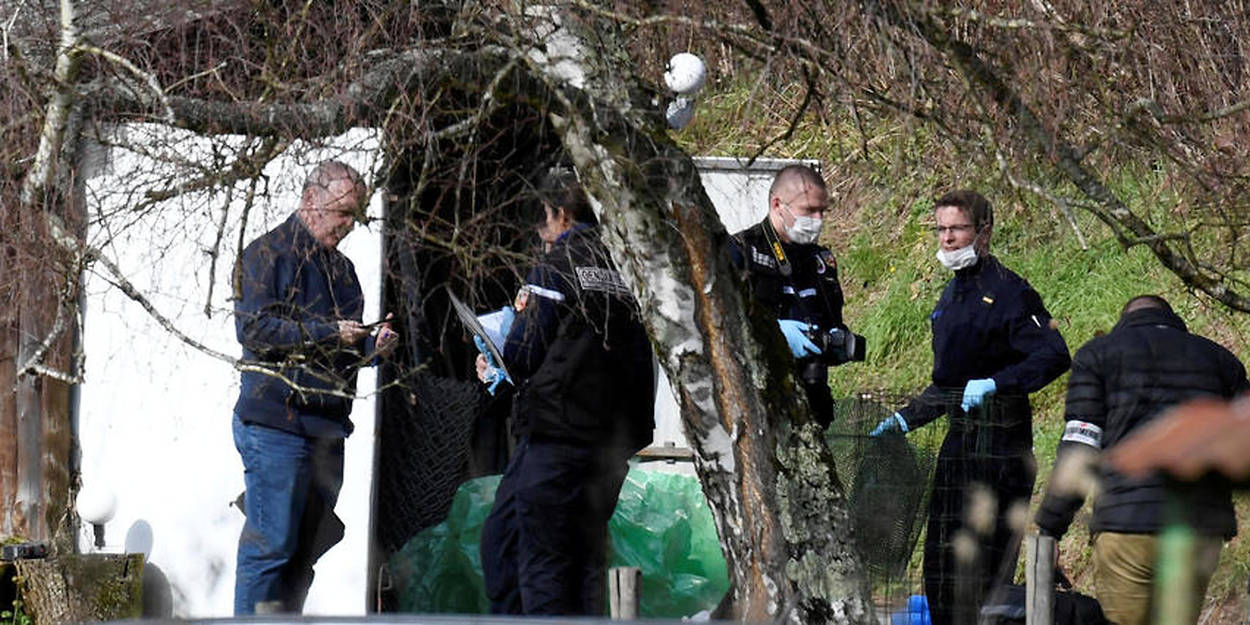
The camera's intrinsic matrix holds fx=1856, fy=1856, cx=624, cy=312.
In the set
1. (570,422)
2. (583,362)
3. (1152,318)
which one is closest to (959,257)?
(1152,318)

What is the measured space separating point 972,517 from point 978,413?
384 mm

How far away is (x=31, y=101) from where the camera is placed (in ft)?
15.7

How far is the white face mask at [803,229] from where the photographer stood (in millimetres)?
6555

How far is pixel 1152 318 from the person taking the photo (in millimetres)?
6059

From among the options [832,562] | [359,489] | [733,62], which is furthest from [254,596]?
[733,62]

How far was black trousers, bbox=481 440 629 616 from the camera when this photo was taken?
6492 millimetres

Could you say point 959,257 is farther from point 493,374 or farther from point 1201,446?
point 1201,446

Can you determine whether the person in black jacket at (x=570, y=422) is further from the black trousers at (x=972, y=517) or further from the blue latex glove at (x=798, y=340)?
the black trousers at (x=972, y=517)

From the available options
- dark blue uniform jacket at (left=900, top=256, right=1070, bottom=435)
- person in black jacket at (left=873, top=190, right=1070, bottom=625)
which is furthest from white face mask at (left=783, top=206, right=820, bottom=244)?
dark blue uniform jacket at (left=900, top=256, right=1070, bottom=435)

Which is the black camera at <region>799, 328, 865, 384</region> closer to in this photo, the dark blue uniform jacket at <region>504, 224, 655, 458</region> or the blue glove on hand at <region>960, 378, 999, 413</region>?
the blue glove on hand at <region>960, 378, 999, 413</region>

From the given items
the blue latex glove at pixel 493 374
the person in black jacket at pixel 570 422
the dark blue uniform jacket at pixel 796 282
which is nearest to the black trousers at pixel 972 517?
the dark blue uniform jacket at pixel 796 282

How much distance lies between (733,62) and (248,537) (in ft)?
8.67

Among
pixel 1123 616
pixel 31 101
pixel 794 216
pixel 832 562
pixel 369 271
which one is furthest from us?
pixel 369 271

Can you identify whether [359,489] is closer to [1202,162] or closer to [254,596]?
[254,596]
